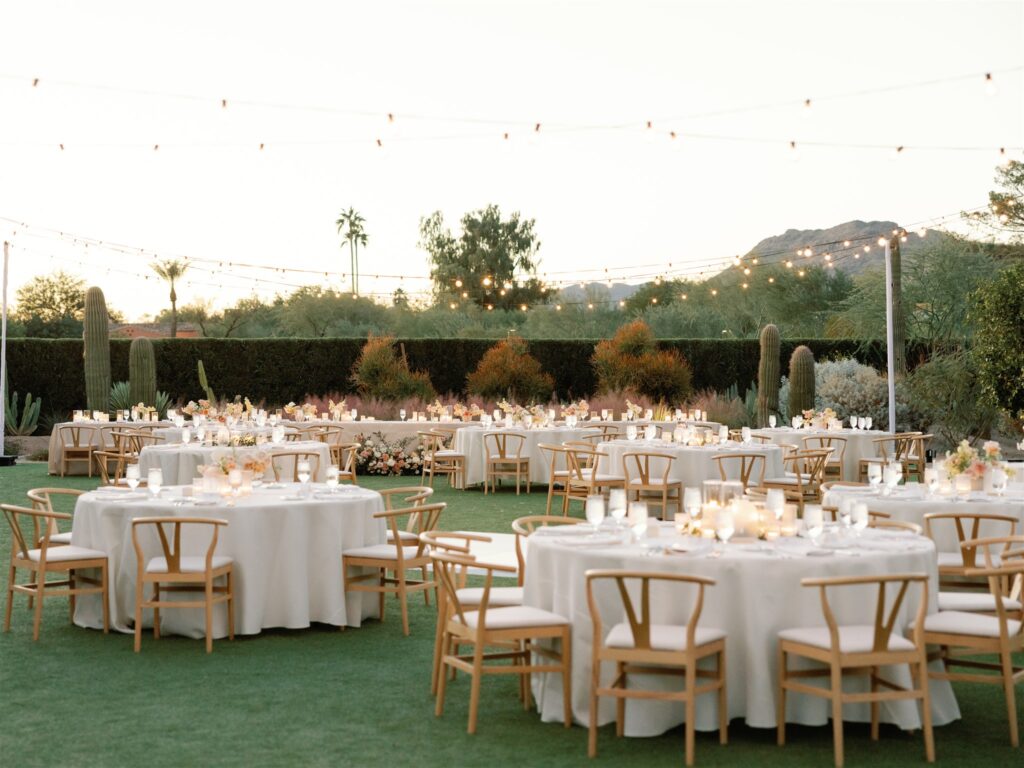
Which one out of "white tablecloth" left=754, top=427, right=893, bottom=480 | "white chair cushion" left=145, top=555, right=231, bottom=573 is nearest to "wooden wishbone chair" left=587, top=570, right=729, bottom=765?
"white chair cushion" left=145, top=555, right=231, bottom=573

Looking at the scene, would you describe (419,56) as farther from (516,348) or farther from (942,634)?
(942,634)

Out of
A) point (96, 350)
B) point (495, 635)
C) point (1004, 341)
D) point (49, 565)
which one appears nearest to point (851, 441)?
point (1004, 341)

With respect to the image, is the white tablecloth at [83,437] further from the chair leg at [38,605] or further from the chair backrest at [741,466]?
the chair leg at [38,605]

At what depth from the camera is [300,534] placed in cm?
736

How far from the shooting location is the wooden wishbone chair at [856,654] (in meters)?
4.84

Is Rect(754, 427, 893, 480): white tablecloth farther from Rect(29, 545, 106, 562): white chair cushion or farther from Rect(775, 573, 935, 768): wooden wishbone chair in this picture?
Rect(775, 573, 935, 768): wooden wishbone chair

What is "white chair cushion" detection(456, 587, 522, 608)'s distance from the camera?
19.0 feet

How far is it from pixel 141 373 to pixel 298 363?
518 cm

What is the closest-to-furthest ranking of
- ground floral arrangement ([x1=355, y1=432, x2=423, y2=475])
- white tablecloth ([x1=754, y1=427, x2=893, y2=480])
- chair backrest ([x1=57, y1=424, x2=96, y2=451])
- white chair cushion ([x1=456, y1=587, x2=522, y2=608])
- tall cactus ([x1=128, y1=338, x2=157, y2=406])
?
white chair cushion ([x1=456, y1=587, x2=522, y2=608]) → white tablecloth ([x1=754, y1=427, x2=893, y2=480]) → chair backrest ([x1=57, y1=424, x2=96, y2=451]) → ground floral arrangement ([x1=355, y1=432, x2=423, y2=475]) → tall cactus ([x1=128, y1=338, x2=157, y2=406])

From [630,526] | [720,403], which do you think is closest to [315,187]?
[720,403]

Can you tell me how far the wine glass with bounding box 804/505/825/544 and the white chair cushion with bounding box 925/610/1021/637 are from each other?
577 mm

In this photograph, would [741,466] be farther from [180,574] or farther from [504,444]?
[180,574]

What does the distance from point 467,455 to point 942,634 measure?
1084 cm

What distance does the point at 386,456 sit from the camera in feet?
58.9
